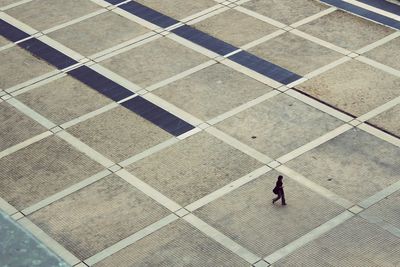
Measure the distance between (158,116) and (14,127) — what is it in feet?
16.8

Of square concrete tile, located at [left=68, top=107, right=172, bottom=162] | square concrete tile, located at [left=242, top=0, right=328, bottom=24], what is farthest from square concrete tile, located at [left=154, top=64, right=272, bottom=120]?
square concrete tile, located at [left=242, top=0, right=328, bottom=24]

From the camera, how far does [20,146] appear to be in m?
30.9

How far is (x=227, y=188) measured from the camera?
2845 centimetres

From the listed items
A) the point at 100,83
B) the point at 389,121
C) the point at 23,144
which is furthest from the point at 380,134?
the point at 23,144

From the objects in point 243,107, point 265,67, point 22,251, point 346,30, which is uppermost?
point 22,251

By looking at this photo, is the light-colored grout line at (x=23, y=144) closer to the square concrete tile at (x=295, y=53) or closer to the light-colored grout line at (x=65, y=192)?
the light-colored grout line at (x=65, y=192)

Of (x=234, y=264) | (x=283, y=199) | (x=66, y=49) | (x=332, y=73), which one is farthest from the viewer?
(x=66, y=49)

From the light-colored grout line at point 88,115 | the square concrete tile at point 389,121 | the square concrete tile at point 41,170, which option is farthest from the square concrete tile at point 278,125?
the square concrete tile at point 41,170

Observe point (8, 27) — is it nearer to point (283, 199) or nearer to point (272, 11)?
point (272, 11)

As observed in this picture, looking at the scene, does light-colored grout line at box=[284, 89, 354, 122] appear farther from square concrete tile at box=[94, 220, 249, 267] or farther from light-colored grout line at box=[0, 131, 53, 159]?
light-colored grout line at box=[0, 131, 53, 159]

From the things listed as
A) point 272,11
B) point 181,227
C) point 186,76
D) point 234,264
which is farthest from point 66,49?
point 234,264

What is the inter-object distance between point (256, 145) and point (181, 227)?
483 cm

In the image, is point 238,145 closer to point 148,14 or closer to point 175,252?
point 175,252

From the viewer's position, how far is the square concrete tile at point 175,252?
2567 centimetres
